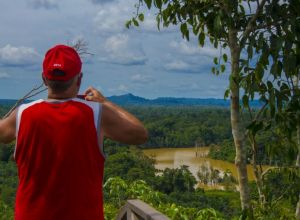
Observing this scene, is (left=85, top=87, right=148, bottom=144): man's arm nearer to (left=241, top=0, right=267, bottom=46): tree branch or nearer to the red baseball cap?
the red baseball cap

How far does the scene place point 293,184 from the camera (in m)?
2.40

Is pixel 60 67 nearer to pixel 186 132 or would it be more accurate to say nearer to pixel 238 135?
pixel 238 135

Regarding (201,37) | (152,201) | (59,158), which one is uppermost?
→ (201,37)

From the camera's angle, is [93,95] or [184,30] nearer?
[93,95]

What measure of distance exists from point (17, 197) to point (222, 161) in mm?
46592

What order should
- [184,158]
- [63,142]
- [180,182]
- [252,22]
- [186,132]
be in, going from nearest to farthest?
[63,142] → [252,22] → [180,182] → [184,158] → [186,132]

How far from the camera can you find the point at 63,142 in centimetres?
110

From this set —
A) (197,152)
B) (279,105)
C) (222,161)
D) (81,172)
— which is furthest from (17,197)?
(197,152)

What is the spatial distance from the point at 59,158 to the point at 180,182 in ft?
96.4

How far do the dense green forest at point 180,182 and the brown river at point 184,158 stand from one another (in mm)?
776

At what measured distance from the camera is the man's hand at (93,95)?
3.84ft

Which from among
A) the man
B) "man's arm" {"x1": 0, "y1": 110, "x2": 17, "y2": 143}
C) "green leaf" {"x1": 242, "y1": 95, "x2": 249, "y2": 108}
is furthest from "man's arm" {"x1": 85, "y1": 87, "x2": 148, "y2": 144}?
"green leaf" {"x1": 242, "y1": 95, "x2": 249, "y2": 108}

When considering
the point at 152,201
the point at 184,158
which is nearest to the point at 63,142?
the point at 152,201

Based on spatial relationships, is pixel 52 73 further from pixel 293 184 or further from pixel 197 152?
pixel 197 152
